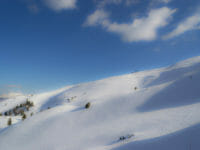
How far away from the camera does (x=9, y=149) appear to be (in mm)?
10422

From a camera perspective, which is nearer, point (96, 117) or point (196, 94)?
point (196, 94)

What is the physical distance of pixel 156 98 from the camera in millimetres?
13414

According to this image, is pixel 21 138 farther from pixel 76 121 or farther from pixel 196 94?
pixel 196 94

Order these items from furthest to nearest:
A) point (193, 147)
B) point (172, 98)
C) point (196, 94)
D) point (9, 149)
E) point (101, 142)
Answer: point (172, 98), point (196, 94), point (9, 149), point (101, 142), point (193, 147)

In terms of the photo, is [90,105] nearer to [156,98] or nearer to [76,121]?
[76,121]

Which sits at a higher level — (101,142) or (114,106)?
(114,106)

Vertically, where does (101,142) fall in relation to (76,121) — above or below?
below

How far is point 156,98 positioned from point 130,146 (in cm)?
956

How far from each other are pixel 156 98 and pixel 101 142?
901 cm

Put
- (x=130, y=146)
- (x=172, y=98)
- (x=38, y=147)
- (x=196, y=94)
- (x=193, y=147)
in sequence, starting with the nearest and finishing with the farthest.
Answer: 1. (x=193, y=147)
2. (x=130, y=146)
3. (x=38, y=147)
4. (x=196, y=94)
5. (x=172, y=98)

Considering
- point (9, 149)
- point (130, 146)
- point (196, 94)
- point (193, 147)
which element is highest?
point (196, 94)

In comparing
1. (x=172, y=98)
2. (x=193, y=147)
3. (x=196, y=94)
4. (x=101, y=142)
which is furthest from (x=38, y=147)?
(x=196, y=94)

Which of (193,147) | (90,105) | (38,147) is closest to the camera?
(193,147)

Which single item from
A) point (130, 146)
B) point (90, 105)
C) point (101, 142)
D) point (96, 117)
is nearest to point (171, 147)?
point (130, 146)
